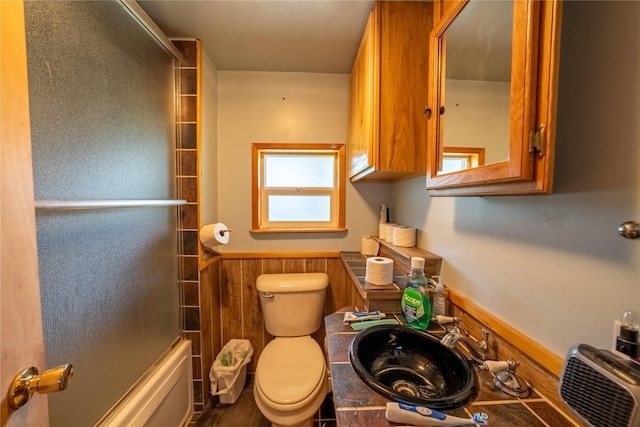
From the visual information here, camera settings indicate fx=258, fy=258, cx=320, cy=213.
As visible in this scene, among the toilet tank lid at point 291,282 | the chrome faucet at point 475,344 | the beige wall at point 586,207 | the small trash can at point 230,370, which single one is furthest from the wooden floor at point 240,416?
the beige wall at point 586,207

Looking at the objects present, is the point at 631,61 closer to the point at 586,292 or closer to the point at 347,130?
the point at 586,292

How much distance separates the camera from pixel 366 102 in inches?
53.1

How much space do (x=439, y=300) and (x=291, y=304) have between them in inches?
40.0

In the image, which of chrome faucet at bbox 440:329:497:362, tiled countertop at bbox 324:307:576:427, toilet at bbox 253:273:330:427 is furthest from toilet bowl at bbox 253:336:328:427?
chrome faucet at bbox 440:329:497:362

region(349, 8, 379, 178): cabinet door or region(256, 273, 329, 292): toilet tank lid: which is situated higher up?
region(349, 8, 379, 178): cabinet door

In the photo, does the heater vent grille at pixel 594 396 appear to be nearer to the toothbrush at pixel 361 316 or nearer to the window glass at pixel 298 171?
the toothbrush at pixel 361 316

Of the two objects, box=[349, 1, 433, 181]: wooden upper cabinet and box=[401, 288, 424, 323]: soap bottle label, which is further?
box=[349, 1, 433, 181]: wooden upper cabinet

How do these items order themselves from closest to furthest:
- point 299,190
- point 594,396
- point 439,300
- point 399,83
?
point 594,396 < point 439,300 < point 399,83 < point 299,190

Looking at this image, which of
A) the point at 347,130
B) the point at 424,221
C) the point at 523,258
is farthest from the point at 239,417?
the point at 347,130

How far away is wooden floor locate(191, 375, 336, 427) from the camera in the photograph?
1.59 m

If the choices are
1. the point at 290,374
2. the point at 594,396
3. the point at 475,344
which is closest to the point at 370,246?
the point at 290,374

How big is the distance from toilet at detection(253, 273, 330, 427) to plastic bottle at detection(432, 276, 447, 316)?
0.74 m

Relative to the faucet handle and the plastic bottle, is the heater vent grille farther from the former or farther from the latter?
the plastic bottle

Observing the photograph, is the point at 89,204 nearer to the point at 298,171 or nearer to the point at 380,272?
the point at 380,272
